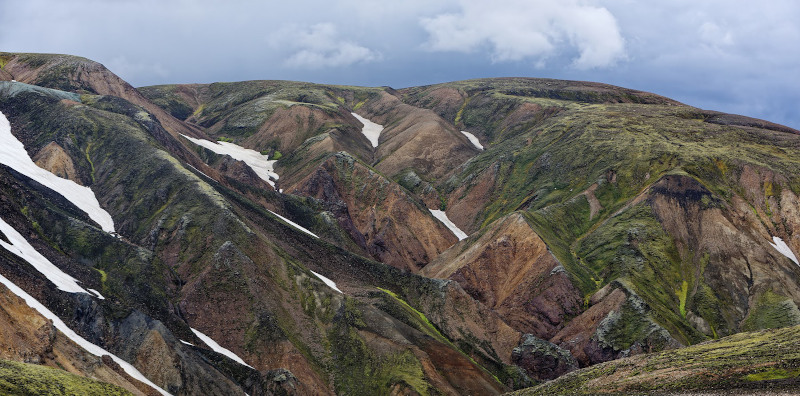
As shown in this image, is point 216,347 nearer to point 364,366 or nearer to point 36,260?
point 364,366

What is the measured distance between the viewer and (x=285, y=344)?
71.4 metres

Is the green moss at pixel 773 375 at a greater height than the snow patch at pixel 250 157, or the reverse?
the snow patch at pixel 250 157

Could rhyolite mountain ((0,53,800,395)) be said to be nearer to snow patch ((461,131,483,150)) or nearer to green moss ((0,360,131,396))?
green moss ((0,360,131,396))

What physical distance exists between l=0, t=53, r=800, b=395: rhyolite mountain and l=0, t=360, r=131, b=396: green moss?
0.76 meters

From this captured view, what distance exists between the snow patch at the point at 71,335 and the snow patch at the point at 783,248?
3495 inches

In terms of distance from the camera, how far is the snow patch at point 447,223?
128938 millimetres

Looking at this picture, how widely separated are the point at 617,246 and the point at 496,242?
697 inches

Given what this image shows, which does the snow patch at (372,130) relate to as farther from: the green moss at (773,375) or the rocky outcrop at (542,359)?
the green moss at (773,375)

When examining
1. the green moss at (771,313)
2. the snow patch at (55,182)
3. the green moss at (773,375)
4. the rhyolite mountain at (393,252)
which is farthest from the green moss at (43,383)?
the green moss at (771,313)

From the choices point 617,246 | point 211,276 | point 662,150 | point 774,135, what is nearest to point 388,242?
point 617,246

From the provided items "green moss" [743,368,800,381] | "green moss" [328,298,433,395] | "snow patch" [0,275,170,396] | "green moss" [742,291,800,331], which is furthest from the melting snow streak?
"green moss" [742,291,800,331]

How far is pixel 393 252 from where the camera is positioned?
116500mm

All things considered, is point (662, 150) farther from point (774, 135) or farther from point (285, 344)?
point (285, 344)

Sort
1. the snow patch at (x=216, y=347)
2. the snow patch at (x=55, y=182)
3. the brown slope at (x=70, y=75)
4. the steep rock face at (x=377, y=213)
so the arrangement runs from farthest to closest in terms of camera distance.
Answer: the brown slope at (x=70, y=75) < the steep rock face at (x=377, y=213) < the snow patch at (x=55, y=182) < the snow patch at (x=216, y=347)
